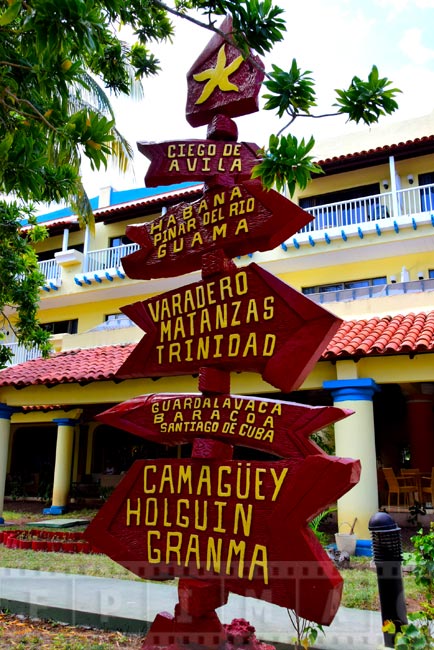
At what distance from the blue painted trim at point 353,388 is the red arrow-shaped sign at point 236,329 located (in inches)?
220

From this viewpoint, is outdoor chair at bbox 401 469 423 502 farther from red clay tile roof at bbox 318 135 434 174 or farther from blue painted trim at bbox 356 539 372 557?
red clay tile roof at bbox 318 135 434 174

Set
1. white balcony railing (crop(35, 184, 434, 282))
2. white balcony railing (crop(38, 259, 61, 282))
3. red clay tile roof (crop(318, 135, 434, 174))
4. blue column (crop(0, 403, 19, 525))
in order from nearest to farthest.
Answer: blue column (crop(0, 403, 19, 525)) < white balcony railing (crop(35, 184, 434, 282)) < red clay tile roof (crop(318, 135, 434, 174)) < white balcony railing (crop(38, 259, 61, 282))

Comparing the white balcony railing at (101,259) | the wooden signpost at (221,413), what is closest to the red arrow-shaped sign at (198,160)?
the wooden signpost at (221,413)

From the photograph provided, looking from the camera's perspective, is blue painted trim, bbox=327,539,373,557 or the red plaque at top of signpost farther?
blue painted trim, bbox=327,539,373,557

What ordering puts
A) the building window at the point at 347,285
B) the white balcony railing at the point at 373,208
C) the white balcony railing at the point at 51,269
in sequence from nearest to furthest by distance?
the white balcony railing at the point at 373,208
the building window at the point at 347,285
the white balcony railing at the point at 51,269

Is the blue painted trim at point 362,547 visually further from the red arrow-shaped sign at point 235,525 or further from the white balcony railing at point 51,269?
the white balcony railing at point 51,269

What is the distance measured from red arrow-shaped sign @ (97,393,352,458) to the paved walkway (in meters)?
1.54

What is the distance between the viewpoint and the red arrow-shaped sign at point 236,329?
132 inches

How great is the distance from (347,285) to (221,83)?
38.0 ft

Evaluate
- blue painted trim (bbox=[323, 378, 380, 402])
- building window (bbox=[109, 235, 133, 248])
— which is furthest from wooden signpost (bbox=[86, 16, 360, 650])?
building window (bbox=[109, 235, 133, 248])

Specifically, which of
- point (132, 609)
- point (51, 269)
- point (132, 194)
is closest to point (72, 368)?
point (132, 609)

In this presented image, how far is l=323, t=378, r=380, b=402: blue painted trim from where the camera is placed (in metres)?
9.08

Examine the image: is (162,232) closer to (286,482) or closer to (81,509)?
(286,482)

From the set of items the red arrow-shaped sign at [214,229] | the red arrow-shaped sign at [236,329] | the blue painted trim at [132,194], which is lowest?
the red arrow-shaped sign at [236,329]
